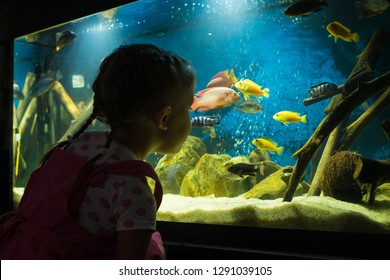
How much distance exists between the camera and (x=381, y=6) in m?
3.16

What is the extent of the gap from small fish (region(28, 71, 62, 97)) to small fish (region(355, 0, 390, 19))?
388cm

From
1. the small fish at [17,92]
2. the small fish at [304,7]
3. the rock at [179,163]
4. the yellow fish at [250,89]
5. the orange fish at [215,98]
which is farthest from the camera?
the small fish at [17,92]

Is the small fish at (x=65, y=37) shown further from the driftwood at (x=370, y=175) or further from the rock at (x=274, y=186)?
the driftwood at (x=370, y=175)

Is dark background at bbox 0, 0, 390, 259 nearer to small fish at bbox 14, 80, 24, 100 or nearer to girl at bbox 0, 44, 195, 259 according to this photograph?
small fish at bbox 14, 80, 24, 100

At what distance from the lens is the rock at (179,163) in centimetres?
435

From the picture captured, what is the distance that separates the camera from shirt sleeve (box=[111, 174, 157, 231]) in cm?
106

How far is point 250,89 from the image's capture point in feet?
12.9

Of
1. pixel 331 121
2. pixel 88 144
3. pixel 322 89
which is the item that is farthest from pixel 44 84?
pixel 88 144

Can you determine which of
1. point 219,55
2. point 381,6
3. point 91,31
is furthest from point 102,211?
point 91,31

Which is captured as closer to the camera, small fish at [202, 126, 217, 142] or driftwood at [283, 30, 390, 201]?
driftwood at [283, 30, 390, 201]

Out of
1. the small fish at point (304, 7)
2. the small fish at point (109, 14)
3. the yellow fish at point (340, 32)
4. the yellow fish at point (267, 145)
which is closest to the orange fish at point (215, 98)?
the yellow fish at point (267, 145)

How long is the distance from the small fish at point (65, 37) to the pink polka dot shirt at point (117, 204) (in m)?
4.52

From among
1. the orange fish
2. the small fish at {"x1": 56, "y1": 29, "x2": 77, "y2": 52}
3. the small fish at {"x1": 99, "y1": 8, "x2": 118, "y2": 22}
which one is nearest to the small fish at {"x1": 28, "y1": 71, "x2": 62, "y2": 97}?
the small fish at {"x1": 56, "y1": 29, "x2": 77, "y2": 52}

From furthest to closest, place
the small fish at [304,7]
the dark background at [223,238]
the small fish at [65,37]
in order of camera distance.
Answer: the small fish at [65,37] < the small fish at [304,7] < the dark background at [223,238]
